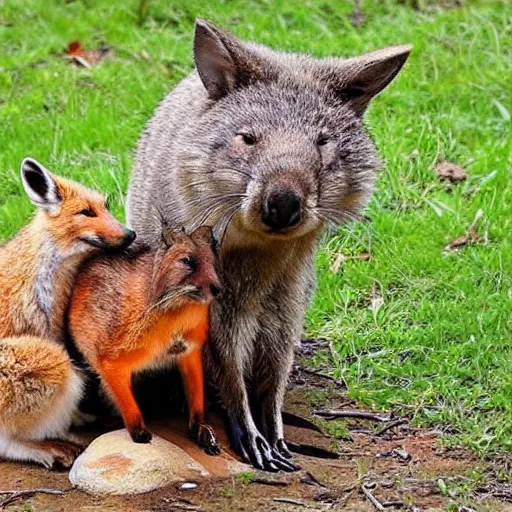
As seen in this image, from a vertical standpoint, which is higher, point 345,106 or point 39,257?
point 345,106

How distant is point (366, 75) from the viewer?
620 cm

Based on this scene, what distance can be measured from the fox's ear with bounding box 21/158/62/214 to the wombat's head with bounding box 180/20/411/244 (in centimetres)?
62

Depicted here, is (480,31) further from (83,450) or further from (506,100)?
(83,450)

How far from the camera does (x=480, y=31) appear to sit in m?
11.2

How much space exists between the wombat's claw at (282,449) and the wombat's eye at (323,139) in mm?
1473

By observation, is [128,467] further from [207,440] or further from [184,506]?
[207,440]

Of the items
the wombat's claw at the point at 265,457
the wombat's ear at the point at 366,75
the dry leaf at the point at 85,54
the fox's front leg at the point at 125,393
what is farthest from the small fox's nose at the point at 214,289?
the dry leaf at the point at 85,54

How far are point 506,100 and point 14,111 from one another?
3.87 meters

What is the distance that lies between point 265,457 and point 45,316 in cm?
122

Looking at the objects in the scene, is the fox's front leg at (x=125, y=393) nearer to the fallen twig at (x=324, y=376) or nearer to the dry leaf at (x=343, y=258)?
the fallen twig at (x=324, y=376)

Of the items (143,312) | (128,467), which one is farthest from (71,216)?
(128,467)

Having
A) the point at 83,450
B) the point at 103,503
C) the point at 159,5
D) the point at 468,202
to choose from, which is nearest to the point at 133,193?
the point at 83,450

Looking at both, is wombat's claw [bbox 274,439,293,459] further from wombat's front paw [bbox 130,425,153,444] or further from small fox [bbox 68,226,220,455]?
wombat's front paw [bbox 130,425,153,444]

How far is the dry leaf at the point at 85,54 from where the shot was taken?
11070 millimetres
